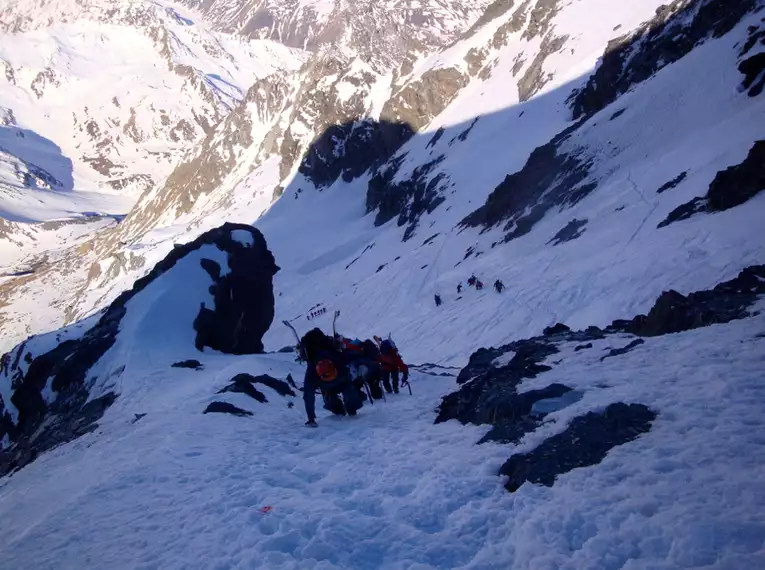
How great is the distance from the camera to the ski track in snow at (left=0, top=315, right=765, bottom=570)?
15.0ft

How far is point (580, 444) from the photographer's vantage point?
241 inches

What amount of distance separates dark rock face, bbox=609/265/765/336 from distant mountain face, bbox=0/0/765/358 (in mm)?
15297

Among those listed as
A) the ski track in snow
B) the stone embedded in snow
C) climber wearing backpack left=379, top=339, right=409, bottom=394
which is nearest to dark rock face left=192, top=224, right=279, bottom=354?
the stone embedded in snow

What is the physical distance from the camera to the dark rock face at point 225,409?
11.9m

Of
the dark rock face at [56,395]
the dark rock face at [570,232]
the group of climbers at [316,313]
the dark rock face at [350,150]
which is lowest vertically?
the group of climbers at [316,313]

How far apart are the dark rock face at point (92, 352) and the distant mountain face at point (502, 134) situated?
1714cm

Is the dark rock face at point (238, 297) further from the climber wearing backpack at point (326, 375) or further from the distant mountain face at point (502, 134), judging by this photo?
the distant mountain face at point (502, 134)

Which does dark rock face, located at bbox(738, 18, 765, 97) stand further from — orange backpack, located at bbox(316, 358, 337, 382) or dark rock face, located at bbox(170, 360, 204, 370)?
orange backpack, located at bbox(316, 358, 337, 382)

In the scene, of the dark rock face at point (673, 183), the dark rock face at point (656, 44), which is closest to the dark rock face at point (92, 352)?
the dark rock face at point (673, 183)

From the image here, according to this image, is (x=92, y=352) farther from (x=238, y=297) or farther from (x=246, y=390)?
(x=246, y=390)

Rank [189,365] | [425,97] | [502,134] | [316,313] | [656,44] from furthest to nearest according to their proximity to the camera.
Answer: [425,97] < [502,134] < [316,313] < [656,44] < [189,365]

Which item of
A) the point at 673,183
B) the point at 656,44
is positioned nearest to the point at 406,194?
the point at 656,44

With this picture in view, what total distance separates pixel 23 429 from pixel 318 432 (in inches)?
640

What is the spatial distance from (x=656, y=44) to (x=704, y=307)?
50.9 m
